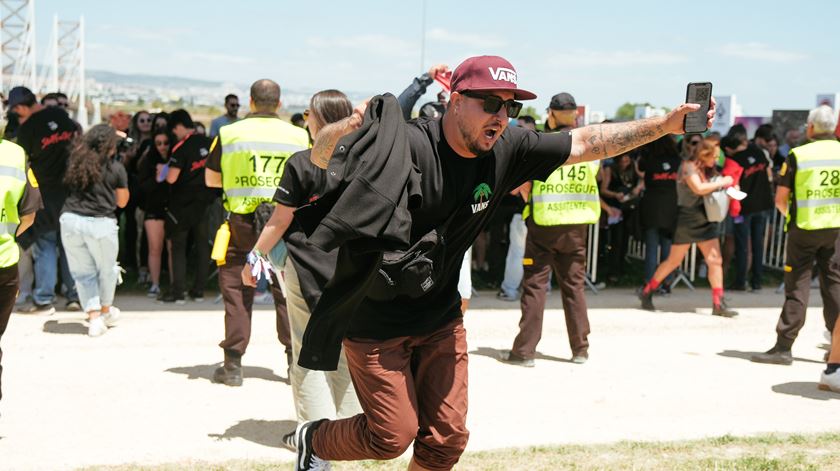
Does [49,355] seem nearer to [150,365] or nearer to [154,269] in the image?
[150,365]

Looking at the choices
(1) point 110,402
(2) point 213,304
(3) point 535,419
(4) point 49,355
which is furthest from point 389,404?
(2) point 213,304

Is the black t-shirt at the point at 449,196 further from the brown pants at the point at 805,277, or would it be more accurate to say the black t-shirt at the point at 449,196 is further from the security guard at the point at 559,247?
the brown pants at the point at 805,277

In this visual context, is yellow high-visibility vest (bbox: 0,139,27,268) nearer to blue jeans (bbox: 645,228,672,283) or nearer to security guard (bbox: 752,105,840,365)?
security guard (bbox: 752,105,840,365)

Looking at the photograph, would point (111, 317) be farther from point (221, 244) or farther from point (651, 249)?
point (651, 249)

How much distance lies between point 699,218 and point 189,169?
5463 millimetres

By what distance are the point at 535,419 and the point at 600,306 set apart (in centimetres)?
470

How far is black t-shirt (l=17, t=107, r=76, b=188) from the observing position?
9500 millimetres

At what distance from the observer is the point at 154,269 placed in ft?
34.0

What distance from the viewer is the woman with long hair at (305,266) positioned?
4930 millimetres

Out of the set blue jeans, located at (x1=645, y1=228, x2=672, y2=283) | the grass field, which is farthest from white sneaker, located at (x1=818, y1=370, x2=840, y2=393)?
blue jeans, located at (x1=645, y1=228, x2=672, y2=283)

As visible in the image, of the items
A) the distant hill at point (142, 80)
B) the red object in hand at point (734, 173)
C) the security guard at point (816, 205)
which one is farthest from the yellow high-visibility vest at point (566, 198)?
the distant hill at point (142, 80)

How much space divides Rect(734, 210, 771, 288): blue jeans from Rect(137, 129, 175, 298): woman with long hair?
701 centimetres

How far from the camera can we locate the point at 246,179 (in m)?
6.58

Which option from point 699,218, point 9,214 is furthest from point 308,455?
point 699,218
